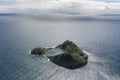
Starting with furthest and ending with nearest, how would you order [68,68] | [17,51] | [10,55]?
[17,51], [10,55], [68,68]

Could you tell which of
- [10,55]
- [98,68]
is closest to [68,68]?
[98,68]

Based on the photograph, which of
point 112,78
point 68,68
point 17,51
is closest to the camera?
point 112,78

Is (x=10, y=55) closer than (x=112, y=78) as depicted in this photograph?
No

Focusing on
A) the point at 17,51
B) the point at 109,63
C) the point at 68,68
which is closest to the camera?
the point at 68,68

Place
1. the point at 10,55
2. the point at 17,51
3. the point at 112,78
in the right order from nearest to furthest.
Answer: the point at 112,78
the point at 10,55
the point at 17,51

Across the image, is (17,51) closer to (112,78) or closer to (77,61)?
(77,61)

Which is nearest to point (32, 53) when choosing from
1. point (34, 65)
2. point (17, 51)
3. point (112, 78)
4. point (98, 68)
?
point (17, 51)

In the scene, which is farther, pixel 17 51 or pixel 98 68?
pixel 17 51

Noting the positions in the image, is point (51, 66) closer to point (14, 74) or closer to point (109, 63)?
point (14, 74)
